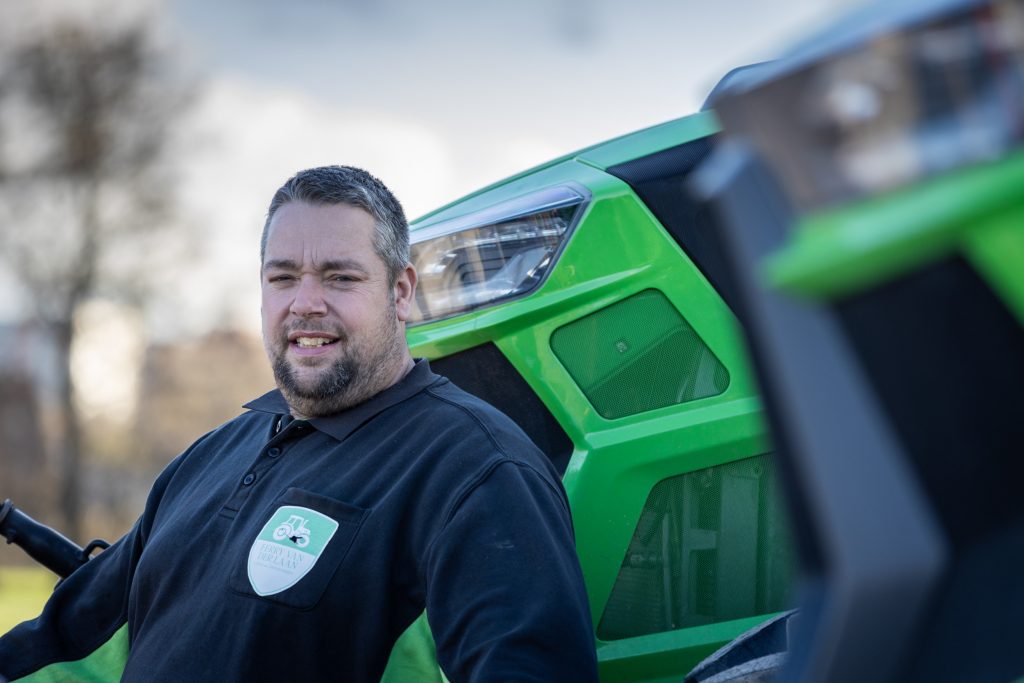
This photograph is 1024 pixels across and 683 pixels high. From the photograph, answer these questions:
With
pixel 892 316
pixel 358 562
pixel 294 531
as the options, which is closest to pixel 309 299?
pixel 294 531

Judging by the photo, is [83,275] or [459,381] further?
[83,275]

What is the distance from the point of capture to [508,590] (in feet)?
6.23

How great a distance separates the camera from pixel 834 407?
2.84 ft

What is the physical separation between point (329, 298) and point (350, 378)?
0.69 ft

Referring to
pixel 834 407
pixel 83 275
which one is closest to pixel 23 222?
pixel 83 275

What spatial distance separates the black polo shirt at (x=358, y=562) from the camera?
191 centimetres

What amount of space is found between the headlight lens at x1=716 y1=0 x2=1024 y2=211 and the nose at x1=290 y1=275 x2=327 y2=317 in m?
1.87

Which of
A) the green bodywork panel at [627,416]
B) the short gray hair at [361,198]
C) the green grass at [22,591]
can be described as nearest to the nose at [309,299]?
the short gray hair at [361,198]

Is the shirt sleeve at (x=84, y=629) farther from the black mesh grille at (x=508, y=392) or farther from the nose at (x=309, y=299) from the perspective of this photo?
the black mesh grille at (x=508, y=392)

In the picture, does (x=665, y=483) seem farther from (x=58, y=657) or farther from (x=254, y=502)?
(x=58, y=657)

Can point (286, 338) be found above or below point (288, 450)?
above

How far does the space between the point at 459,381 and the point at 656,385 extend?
505 millimetres

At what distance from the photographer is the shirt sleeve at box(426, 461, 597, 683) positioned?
1.84 m

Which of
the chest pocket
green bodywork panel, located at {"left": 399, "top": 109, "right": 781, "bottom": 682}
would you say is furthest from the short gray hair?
the chest pocket
